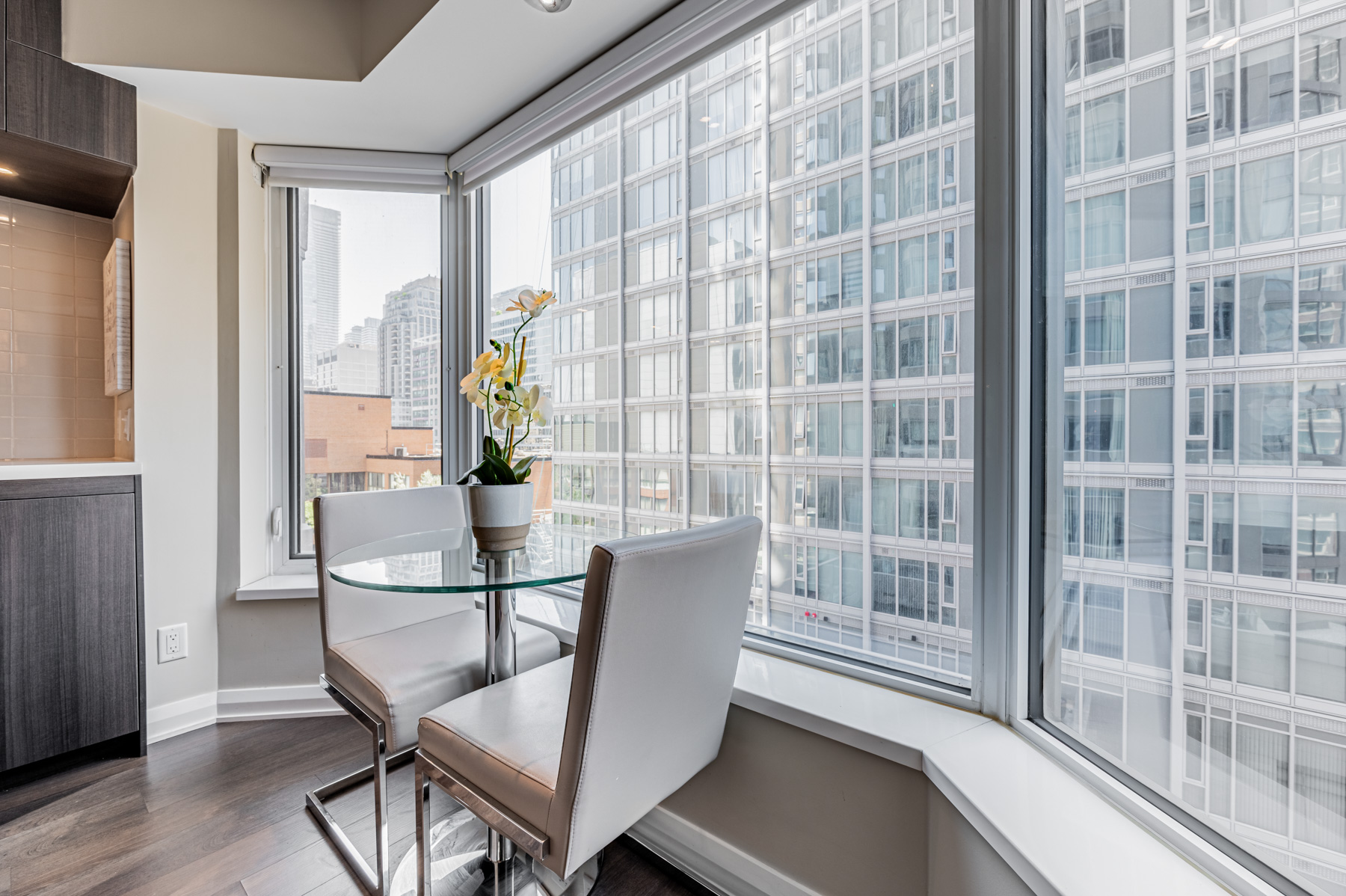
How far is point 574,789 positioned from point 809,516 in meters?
0.87

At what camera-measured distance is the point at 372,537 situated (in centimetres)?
188

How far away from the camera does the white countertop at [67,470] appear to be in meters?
1.87

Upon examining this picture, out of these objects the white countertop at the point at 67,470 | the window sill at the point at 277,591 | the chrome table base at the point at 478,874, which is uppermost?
the white countertop at the point at 67,470

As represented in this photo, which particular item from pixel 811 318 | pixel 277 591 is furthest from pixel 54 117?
pixel 811 318

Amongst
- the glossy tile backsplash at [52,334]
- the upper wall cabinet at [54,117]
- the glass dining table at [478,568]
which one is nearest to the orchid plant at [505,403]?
the glass dining table at [478,568]

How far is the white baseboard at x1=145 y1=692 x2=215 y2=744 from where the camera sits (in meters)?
2.21

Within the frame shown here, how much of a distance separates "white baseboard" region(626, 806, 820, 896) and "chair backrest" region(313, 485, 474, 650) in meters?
0.91

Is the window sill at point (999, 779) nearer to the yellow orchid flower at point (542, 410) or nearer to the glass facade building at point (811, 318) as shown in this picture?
the glass facade building at point (811, 318)

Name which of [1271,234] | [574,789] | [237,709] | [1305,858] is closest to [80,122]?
[237,709]

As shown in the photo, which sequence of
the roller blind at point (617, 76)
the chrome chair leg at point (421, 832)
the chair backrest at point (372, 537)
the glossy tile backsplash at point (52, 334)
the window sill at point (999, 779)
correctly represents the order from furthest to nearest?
1. the glossy tile backsplash at point (52, 334)
2. the chair backrest at point (372, 537)
3. the roller blind at point (617, 76)
4. the chrome chair leg at point (421, 832)
5. the window sill at point (999, 779)

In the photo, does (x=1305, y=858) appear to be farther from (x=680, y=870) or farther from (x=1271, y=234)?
(x=680, y=870)

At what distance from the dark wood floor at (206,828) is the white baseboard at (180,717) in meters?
0.06

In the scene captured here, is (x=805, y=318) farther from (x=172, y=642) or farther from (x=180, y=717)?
(x=180, y=717)

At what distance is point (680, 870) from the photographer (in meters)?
1.54
